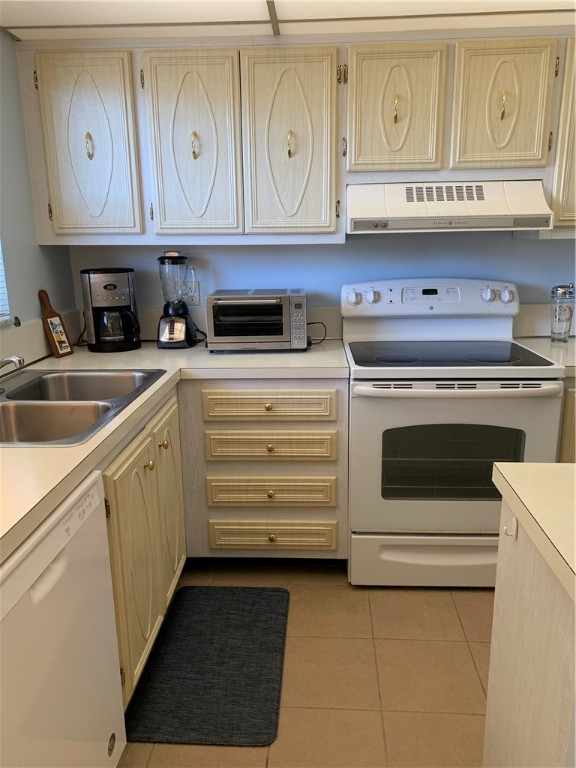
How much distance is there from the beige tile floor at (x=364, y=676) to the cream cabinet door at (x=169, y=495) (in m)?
0.28

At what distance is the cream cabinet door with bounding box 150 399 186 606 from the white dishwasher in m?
0.53

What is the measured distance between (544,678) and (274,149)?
2051mm

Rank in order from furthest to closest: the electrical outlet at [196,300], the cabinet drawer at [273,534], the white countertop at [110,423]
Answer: the electrical outlet at [196,300], the cabinet drawer at [273,534], the white countertop at [110,423]

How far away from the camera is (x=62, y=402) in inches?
71.7

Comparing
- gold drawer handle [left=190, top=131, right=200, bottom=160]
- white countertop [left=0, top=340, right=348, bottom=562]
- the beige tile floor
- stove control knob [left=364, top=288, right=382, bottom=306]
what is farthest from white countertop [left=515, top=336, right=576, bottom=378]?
gold drawer handle [left=190, top=131, right=200, bottom=160]

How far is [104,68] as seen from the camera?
2.29 m

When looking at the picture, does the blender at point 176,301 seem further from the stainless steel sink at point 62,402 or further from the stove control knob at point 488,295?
the stove control knob at point 488,295

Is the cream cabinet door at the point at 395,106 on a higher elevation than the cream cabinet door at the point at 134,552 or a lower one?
higher

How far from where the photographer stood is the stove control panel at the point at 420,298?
2625 mm

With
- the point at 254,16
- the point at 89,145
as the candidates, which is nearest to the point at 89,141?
the point at 89,145

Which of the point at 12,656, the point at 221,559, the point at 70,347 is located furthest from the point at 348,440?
the point at 12,656

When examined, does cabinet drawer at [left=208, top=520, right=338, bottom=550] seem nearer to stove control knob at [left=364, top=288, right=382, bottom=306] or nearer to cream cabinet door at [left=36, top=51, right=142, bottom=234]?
stove control knob at [left=364, top=288, right=382, bottom=306]

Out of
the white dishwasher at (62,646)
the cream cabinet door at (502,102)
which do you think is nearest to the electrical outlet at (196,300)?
the cream cabinet door at (502,102)

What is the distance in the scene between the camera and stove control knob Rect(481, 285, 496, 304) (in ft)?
8.50
